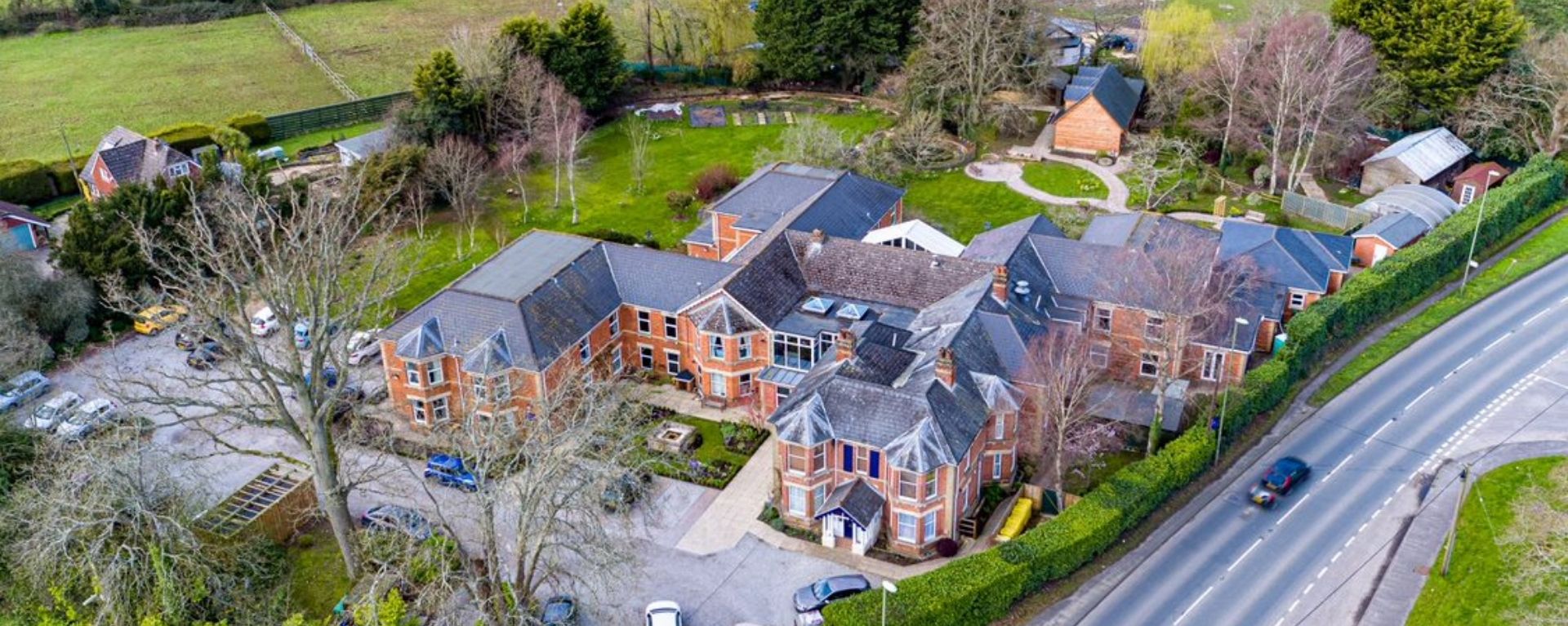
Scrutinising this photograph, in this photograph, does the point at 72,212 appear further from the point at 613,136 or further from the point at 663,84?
the point at 663,84

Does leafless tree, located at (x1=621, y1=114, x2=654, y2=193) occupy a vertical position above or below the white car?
above

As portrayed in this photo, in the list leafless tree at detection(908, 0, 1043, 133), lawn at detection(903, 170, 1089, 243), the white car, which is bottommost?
the white car

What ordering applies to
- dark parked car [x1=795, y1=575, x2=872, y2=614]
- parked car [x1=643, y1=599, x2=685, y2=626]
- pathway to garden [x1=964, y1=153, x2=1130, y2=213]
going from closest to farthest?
parked car [x1=643, y1=599, x2=685, y2=626], dark parked car [x1=795, y1=575, x2=872, y2=614], pathway to garden [x1=964, y1=153, x2=1130, y2=213]

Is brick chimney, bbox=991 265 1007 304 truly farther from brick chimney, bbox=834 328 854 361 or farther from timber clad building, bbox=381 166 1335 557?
brick chimney, bbox=834 328 854 361

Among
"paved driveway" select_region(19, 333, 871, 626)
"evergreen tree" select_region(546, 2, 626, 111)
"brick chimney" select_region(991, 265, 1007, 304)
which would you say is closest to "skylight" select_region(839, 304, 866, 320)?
"brick chimney" select_region(991, 265, 1007, 304)

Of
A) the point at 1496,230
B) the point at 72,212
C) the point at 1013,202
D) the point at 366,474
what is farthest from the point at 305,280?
the point at 1496,230

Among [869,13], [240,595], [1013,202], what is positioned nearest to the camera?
[240,595]

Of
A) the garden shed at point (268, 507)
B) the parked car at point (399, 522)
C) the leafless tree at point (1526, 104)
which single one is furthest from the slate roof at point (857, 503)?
the leafless tree at point (1526, 104)
